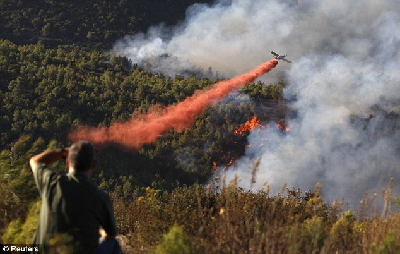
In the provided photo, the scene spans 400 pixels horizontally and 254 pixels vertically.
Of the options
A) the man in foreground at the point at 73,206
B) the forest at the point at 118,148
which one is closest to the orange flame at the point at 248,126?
the forest at the point at 118,148

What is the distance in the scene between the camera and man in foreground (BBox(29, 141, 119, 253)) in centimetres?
450

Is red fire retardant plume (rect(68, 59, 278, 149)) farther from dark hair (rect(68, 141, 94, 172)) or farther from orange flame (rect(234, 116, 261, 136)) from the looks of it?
dark hair (rect(68, 141, 94, 172))

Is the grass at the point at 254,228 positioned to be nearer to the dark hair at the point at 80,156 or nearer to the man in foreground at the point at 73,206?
the man in foreground at the point at 73,206

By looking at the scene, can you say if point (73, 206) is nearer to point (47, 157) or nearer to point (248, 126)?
point (47, 157)

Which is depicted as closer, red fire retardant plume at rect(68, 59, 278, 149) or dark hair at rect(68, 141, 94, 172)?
dark hair at rect(68, 141, 94, 172)

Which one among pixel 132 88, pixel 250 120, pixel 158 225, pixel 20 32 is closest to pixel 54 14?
pixel 20 32

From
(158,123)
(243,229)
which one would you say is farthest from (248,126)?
(243,229)

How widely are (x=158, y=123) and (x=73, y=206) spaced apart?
43.7m

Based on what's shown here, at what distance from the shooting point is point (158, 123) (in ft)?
158

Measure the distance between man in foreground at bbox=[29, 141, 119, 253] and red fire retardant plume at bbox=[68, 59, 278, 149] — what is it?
3846 cm

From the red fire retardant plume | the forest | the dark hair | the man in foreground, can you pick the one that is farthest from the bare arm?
the red fire retardant plume

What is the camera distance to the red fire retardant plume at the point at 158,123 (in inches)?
1757

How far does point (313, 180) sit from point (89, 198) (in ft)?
162

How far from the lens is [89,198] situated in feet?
15.0
